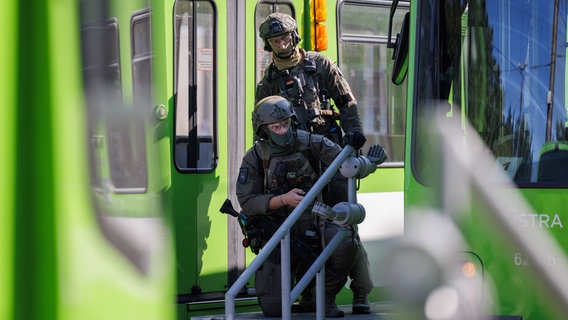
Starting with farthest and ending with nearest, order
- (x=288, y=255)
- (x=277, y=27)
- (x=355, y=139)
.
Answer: (x=277, y=27) → (x=355, y=139) → (x=288, y=255)

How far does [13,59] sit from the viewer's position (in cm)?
232

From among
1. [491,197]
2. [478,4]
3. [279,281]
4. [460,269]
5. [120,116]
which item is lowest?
[279,281]

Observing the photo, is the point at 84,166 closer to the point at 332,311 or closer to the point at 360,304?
the point at 332,311

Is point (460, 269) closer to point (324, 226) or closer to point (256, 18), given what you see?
point (324, 226)

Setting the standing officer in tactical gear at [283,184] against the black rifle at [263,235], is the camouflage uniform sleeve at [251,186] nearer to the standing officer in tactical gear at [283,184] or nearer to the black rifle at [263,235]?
the standing officer in tactical gear at [283,184]

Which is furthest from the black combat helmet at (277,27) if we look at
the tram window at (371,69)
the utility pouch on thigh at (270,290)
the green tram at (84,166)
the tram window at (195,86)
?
the green tram at (84,166)

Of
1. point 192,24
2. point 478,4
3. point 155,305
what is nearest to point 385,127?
point 192,24

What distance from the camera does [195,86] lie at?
304 inches

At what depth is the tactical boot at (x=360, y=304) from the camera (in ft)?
23.6

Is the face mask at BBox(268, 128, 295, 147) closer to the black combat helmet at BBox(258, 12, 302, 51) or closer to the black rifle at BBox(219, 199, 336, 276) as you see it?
the black rifle at BBox(219, 199, 336, 276)

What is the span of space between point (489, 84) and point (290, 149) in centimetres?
179

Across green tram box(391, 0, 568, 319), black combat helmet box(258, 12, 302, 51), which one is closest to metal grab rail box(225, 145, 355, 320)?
green tram box(391, 0, 568, 319)

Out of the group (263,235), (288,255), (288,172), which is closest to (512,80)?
(288,255)

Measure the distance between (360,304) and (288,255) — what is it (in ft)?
4.57
